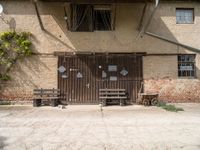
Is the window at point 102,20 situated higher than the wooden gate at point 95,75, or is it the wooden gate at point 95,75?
the window at point 102,20

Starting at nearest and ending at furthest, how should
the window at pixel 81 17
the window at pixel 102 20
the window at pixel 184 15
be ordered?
the window at pixel 81 17 → the window at pixel 102 20 → the window at pixel 184 15

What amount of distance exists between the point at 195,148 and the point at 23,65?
12244 mm

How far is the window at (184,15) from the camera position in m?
18.9

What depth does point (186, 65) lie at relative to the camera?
61.4ft

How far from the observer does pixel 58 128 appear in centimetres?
1048

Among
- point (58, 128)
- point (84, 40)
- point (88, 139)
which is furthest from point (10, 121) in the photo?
point (84, 40)

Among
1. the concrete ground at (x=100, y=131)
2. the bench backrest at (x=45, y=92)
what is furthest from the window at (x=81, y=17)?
the concrete ground at (x=100, y=131)

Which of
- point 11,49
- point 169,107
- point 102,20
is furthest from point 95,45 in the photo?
point 169,107

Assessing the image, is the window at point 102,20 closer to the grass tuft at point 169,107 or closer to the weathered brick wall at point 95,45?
the weathered brick wall at point 95,45

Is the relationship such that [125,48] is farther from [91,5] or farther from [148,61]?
[91,5]

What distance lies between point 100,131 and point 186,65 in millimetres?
10334

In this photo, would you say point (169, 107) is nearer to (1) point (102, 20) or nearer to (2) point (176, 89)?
(2) point (176, 89)

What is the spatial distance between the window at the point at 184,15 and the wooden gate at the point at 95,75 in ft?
11.1

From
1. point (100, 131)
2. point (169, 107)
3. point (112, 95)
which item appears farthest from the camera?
point (112, 95)
